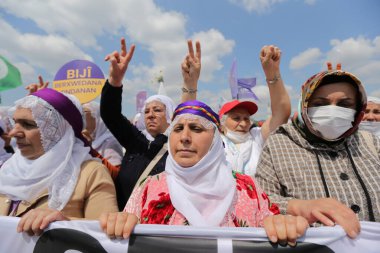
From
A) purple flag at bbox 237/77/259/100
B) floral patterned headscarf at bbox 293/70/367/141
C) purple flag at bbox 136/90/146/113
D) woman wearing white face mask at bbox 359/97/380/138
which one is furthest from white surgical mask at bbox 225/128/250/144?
purple flag at bbox 136/90/146/113

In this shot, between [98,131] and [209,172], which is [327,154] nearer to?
[209,172]

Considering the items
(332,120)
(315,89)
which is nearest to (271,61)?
(315,89)

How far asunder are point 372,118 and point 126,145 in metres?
3.54

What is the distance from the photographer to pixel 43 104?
211 cm

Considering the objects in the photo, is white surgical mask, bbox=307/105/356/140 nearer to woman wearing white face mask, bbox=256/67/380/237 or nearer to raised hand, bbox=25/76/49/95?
woman wearing white face mask, bbox=256/67/380/237

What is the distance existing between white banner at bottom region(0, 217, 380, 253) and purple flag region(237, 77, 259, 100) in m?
4.81

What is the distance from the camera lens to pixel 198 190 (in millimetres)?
1609

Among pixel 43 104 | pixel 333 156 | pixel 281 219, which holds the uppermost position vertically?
pixel 43 104

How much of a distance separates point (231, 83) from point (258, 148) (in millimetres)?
2318

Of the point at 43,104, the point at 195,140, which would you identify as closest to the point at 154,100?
the point at 43,104

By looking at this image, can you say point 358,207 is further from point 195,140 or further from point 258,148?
point 258,148

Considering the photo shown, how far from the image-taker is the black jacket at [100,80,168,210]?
2.50 m

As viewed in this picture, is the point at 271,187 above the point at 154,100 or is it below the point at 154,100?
below

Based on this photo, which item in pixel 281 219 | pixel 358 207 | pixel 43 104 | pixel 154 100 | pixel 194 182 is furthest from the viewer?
pixel 154 100
